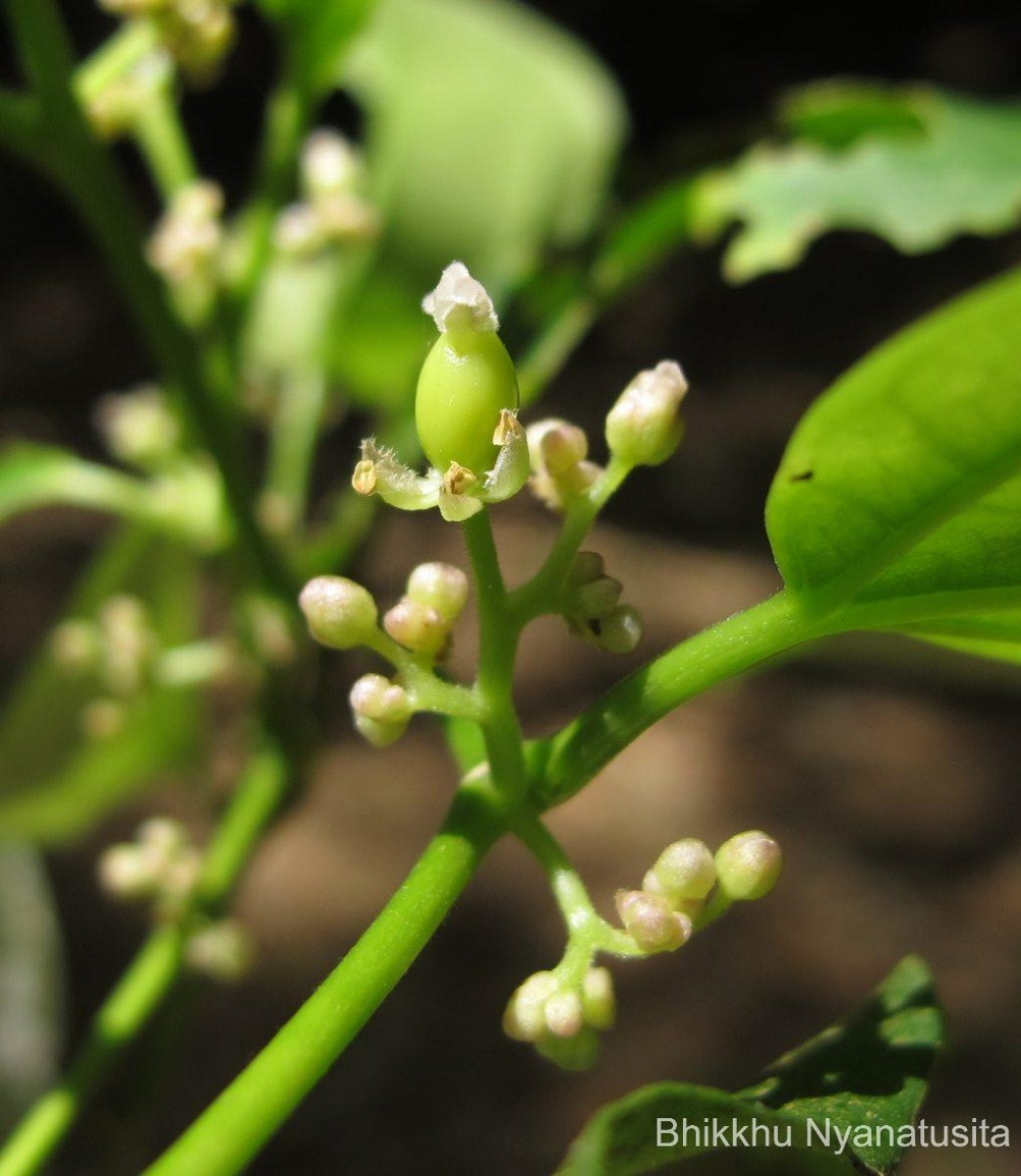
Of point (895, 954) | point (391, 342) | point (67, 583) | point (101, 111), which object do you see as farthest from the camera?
point (67, 583)

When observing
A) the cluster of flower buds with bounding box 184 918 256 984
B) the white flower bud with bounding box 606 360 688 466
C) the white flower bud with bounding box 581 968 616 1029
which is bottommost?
the white flower bud with bounding box 581 968 616 1029

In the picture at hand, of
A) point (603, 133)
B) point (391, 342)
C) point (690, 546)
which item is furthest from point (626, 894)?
point (690, 546)

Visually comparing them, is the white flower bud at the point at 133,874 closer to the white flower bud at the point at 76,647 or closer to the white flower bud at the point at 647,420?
the white flower bud at the point at 76,647

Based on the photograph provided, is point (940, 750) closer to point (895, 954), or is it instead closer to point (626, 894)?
point (895, 954)

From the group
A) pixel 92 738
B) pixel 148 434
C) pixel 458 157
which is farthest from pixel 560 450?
pixel 458 157

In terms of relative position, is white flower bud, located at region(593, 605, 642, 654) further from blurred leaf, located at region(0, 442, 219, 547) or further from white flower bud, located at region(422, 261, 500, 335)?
blurred leaf, located at region(0, 442, 219, 547)

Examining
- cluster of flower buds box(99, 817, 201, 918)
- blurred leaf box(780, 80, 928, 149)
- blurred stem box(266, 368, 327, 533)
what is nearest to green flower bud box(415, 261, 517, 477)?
cluster of flower buds box(99, 817, 201, 918)

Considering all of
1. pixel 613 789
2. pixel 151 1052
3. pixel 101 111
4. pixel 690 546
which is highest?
pixel 690 546

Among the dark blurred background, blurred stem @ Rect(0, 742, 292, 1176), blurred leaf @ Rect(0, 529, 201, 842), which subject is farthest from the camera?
the dark blurred background
